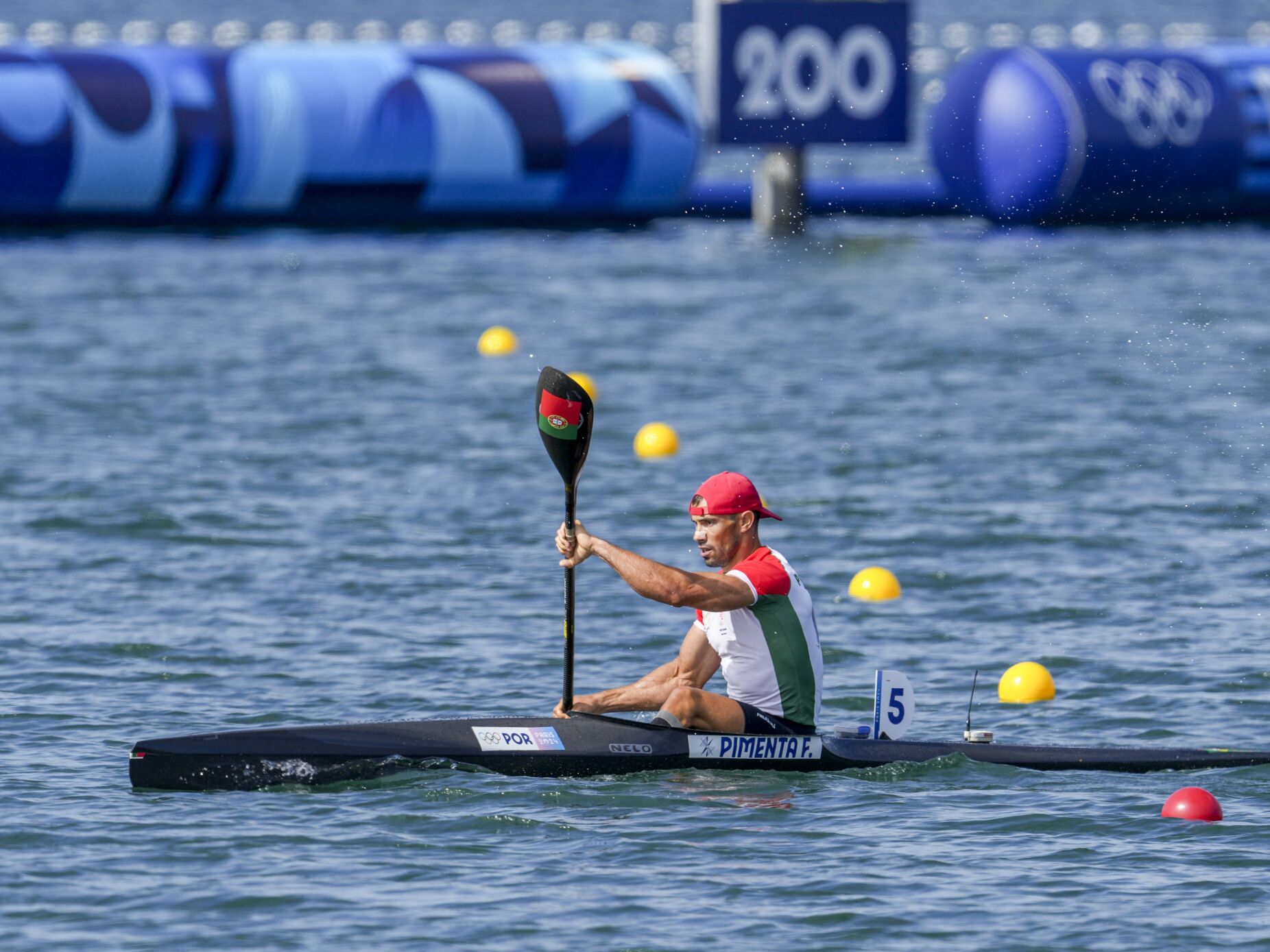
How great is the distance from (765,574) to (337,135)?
19.9 m

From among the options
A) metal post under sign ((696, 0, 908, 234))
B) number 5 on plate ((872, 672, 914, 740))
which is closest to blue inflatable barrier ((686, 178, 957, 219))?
metal post under sign ((696, 0, 908, 234))

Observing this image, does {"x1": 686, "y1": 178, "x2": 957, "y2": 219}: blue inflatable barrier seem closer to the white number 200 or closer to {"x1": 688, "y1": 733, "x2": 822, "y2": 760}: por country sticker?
the white number 200

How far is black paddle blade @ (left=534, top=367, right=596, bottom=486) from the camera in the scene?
1023cm

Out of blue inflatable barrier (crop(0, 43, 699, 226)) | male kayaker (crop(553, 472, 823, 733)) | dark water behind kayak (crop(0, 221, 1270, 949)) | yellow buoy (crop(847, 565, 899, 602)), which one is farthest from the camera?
blue inflatable barrier (crop(0, 43, 699, 226))

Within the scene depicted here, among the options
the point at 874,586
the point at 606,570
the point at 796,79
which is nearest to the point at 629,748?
the point at 874,586

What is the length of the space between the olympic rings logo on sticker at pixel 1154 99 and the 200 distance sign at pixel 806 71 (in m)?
2.80

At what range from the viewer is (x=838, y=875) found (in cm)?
865

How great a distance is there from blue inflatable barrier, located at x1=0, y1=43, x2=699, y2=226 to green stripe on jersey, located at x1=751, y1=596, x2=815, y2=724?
19.8 metres

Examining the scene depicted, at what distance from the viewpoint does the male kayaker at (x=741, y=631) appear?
9539 millimetres

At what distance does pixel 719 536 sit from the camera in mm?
9703

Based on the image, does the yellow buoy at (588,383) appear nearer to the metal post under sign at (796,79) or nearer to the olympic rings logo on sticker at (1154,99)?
the metal post under sign at (796,79)

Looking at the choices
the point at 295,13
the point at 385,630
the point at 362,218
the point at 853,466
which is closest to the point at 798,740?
the point at 385,630

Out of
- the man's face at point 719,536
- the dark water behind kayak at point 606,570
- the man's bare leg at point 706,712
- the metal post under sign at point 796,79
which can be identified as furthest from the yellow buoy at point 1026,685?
the metal post under sign at point 796,79

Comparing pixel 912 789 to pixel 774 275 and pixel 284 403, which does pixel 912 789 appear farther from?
pixel 774 275
